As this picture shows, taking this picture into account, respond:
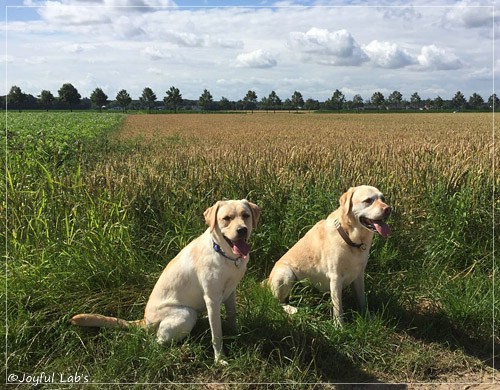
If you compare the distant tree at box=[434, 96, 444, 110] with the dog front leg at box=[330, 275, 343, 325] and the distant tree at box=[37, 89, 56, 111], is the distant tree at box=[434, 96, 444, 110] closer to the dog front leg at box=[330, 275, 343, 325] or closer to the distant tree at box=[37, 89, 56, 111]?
the distant tree at box=[37, 89, 56, 111]

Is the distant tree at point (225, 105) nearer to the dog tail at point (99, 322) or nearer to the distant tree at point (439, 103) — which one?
the distant tree at point (439, 103)

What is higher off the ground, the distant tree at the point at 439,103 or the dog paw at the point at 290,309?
the distant tree at the point at 439,103

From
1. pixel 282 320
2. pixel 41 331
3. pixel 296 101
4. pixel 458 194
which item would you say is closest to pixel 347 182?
pixel 458 194

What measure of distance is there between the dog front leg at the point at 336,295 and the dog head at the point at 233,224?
48.9 inches

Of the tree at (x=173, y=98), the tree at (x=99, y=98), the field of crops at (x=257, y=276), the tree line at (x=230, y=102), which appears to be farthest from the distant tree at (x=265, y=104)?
the field of crops at (x=257, y=276)

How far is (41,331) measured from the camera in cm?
388

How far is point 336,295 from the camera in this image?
4316mm

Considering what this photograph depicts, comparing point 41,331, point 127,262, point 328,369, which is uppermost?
point 127,262

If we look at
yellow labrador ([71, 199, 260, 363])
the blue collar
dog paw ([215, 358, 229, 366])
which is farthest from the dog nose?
dog paw ([215, 358, 229, 366])

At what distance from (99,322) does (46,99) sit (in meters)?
127

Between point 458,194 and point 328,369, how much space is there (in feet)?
11.5

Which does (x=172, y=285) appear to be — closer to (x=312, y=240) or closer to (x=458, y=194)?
(x=312, y=240)

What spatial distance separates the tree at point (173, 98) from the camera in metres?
108

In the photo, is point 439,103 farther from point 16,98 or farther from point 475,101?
point 16,98
